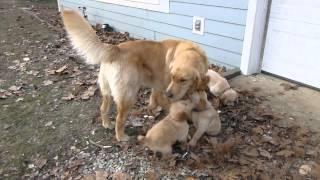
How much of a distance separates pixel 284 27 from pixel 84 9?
5.70m

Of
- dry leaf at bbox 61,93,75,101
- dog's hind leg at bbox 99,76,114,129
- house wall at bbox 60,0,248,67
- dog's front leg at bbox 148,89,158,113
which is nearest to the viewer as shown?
dog's hind leg at bbox 99,76,114,129

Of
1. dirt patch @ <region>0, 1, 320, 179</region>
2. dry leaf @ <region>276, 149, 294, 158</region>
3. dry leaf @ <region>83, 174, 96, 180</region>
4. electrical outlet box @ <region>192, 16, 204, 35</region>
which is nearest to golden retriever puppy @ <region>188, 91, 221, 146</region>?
dirt patch @ <region>0, 1, 320, 179</region>

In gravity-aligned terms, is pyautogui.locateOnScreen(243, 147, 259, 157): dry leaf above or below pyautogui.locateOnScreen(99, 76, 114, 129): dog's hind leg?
below

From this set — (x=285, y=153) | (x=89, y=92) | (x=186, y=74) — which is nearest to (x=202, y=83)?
(x=186, y=74)

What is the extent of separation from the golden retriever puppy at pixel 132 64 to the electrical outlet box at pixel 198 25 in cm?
188

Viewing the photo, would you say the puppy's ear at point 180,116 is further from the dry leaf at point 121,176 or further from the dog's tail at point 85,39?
the dog's tail at point 85,39

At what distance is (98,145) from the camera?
118 inches

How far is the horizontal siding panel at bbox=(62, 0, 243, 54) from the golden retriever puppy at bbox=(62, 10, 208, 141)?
1.59 m

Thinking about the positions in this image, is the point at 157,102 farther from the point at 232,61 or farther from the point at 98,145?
the point at 232,61

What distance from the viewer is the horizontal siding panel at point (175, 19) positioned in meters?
4.38

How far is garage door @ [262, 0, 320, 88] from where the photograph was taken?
12.3 feet

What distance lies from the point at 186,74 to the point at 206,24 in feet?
7.55

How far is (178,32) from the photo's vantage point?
540 cm

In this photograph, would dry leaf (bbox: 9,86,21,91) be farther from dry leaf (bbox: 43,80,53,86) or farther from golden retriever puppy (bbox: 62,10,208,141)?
golden retriever puppy (bbox: 62,10,208,141)
